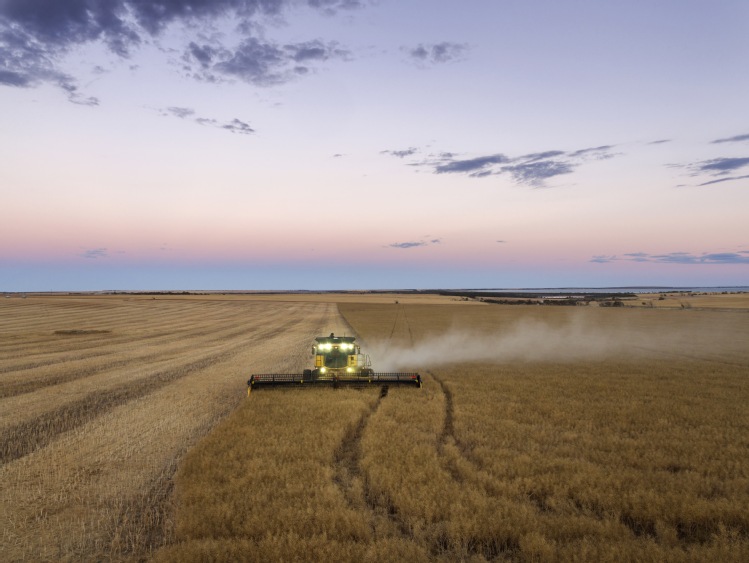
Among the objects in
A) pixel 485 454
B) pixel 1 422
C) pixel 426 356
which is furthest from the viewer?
pixel 426 356

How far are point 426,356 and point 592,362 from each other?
1086 centimetres

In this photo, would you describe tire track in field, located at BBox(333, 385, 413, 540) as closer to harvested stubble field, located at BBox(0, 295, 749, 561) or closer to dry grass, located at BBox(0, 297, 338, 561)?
harvested stubble field, located at BBox(0, 295, 749, 561)

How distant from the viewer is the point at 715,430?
14.3 metres

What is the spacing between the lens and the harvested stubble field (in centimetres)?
831

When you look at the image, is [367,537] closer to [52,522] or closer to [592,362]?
[52,522]

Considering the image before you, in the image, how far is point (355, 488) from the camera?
10453 millimetres

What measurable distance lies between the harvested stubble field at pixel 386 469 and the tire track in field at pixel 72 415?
0.16 metres

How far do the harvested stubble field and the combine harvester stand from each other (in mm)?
666

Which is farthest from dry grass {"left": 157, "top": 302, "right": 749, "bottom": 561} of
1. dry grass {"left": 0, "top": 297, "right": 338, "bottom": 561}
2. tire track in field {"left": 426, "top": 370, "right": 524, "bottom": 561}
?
dry grass {"left": 0, "top": 297, "right": 338, "bottom": 561}

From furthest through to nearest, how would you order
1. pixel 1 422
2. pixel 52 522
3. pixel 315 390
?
1. pixel 315 390
2. pixel 1 422
3. pixel 52 522

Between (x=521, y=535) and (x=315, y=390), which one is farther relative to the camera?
(x=315, y=390)

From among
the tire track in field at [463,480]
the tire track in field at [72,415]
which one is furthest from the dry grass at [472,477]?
the tire track in field at [72,415]

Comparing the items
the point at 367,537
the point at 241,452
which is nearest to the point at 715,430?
the point at 367,537

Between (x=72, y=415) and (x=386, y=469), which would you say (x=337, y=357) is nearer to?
(x=72, y=415)
